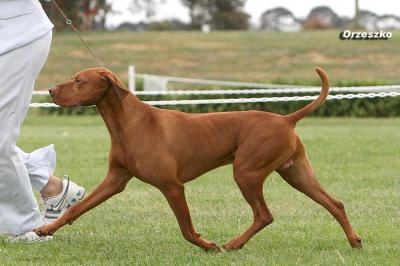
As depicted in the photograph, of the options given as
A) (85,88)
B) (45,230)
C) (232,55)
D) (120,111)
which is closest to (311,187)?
(120,111)

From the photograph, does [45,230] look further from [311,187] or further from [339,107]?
[339,107]

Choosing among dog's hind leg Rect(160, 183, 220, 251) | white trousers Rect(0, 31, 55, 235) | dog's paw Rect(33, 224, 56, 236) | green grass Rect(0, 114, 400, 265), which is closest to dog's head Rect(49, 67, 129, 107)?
white trousers Rect(0, 31, 55, 235)

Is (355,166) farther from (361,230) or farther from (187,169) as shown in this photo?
(187,169)

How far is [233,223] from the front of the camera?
23.3 ft

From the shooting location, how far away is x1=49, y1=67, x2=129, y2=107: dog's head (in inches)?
219

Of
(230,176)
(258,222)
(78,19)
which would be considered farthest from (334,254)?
(78,19)

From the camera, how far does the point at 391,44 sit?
134 ft

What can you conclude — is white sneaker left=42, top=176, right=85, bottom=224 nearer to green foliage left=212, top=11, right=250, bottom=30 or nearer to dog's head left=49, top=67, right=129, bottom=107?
dog's head left=49, top=67, right=129, bottom=107

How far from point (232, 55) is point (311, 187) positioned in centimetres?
3549

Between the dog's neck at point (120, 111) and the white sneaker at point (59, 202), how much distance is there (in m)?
1.10

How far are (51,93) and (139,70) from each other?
33073 mm

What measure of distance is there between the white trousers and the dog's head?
471 mm

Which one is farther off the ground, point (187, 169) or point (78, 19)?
point (187, 169)

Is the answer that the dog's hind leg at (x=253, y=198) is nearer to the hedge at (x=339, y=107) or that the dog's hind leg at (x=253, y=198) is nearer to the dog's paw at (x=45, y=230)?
the dog's paw at (x=45, y=230)
